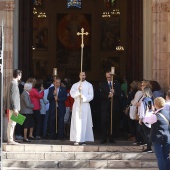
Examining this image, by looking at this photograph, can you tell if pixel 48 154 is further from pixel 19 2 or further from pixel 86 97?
pixel 19 2

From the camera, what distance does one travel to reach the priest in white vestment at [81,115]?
17344 mm

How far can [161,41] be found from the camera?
18.6 m

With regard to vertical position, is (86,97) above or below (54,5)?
below

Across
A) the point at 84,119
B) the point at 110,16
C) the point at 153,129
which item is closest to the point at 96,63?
the point at 110,16

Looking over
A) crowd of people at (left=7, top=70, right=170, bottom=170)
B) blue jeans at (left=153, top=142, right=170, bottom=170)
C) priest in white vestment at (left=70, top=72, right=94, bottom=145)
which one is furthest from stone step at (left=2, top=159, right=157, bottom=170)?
blue jeans at (left=153, top=142, right=170, bottom=170)

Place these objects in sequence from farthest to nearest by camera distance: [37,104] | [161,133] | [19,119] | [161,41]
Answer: [161,41] < [37,104] < [19,119] < [161,133]

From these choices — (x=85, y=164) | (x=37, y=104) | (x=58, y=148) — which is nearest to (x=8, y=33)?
(x=37, y=104)

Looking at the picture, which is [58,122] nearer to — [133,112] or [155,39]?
[133,112]

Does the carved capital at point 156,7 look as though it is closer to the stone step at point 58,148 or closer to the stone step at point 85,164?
the stone step at point 58,148

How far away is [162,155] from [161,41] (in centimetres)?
541

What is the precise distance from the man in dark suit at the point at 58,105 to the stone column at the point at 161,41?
2.55m

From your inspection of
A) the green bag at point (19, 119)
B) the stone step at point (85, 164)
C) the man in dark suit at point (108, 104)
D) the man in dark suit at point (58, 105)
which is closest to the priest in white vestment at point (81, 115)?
the man in dark suit at point (108, 104)

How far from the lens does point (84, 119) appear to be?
17484 millimetres

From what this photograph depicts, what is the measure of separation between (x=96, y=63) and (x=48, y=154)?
19.1m
